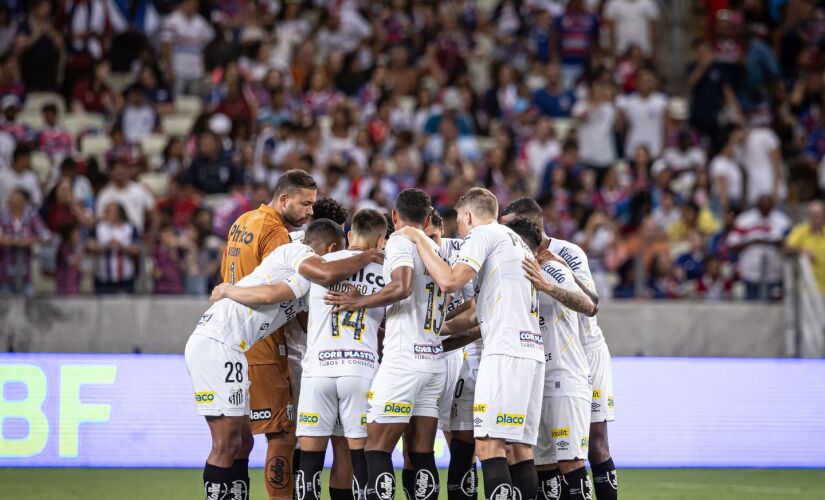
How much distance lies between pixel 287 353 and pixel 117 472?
4034 millimetres

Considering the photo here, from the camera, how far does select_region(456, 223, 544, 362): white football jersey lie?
8781 millimetres

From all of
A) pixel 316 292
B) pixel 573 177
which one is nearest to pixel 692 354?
pixel 573 177

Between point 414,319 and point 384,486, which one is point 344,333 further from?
point 384,486

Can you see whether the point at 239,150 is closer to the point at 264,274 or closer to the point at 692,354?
the point at 692,354

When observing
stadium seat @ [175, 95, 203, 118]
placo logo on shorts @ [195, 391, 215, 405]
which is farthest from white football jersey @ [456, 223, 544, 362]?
stadium seat @ [175, 95, 203, 118]

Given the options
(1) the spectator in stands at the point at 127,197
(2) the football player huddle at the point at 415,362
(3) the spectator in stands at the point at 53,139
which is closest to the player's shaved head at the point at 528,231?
(2) the football player huddle at the point at 415,362

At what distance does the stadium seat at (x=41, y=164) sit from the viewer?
60.0 ft

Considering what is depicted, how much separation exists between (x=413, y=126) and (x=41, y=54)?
604 centimetres

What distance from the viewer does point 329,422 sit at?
909 cm

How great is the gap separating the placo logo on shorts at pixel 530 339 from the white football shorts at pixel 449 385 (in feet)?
2.62

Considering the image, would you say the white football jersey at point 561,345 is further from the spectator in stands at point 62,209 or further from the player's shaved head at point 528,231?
the spectator in stands at point 62,209

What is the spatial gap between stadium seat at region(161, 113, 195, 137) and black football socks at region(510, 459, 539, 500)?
1241cm

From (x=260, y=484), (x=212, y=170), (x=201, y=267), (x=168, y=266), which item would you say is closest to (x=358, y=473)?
(x=260, y=484)

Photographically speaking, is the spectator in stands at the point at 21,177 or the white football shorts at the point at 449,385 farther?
the spectator in stands at the point at 21,177
